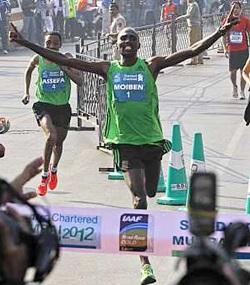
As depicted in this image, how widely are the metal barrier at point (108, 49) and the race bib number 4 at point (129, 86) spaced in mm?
5283

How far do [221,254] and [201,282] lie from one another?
0.09 m

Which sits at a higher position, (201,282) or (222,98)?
(201,282)

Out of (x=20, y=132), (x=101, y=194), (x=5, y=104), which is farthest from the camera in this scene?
(x=5, y=104)

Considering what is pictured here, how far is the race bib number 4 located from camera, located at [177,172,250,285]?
180 inches

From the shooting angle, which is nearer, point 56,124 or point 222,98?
point 56,124

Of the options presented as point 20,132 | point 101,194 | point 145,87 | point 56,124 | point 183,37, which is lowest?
point 183,37

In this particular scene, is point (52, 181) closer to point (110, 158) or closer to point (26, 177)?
point (110, 158)

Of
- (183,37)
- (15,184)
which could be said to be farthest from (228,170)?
(183,37)

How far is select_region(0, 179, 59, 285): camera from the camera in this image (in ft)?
7.29

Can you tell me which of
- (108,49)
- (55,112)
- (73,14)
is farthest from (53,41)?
(73,14)

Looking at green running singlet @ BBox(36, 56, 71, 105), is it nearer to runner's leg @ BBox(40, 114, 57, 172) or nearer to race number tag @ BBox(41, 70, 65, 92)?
race number tag @ BBox(41, 70, 65, 92)

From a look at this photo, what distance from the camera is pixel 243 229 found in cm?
234

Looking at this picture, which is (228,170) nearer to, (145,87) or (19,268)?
(145,87)

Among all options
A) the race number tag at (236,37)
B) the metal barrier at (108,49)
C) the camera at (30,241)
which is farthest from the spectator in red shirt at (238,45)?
the camera at (30,241)
